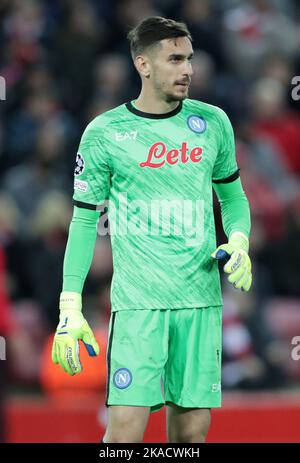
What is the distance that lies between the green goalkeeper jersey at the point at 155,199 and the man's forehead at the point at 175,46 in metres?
0.28

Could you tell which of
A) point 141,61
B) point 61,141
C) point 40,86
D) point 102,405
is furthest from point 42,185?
point 141,61

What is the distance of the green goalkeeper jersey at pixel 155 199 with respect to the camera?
5.16 meters

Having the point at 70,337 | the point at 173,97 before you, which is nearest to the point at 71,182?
the point at 173,97

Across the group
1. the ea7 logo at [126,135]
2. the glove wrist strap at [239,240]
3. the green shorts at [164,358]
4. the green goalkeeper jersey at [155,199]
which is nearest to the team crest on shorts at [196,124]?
the green goalkeeper jersey at [155,199]

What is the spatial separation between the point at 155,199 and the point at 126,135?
0.31m

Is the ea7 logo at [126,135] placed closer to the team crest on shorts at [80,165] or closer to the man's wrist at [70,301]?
the team crest on shorts at [80,165]

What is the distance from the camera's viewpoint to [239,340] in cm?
812

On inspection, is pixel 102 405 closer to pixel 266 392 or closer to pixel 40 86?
pixel 266 392

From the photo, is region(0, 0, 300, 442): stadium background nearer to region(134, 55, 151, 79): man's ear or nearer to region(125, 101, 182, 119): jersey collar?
region(125, 101, 182, 119): jersey collar

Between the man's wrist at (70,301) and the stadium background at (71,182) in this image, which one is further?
the stadium background at (71,182)

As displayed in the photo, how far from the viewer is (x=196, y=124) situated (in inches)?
207

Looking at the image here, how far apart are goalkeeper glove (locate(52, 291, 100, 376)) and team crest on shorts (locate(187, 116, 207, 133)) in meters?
0.88

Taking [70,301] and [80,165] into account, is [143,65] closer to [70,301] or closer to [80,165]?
[80,165]

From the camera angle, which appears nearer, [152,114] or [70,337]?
[70,337]
